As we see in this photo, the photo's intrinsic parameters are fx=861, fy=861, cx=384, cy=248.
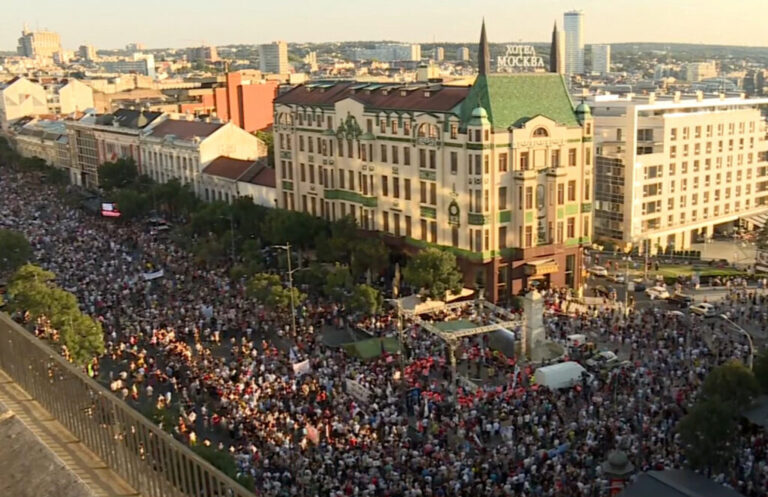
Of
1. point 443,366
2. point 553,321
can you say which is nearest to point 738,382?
point 443,366

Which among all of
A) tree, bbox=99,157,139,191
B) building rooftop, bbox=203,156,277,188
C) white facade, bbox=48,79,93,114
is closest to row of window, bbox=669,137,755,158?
building rooftop, bbox=203,156,277,188

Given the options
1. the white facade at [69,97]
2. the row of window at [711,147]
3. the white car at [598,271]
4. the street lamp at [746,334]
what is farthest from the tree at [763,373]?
the white facade at [69,97]

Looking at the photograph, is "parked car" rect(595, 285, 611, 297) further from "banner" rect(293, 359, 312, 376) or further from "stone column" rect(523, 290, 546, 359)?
"banner" rect(293, 359, 312, 376)

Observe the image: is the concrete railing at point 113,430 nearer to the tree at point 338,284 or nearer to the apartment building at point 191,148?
the tree at point 338,284

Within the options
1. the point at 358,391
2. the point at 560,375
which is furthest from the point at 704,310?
the point at 358,391

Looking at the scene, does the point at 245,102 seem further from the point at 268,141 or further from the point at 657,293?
the point at 657,293

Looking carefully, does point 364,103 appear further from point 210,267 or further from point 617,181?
point 617,181
